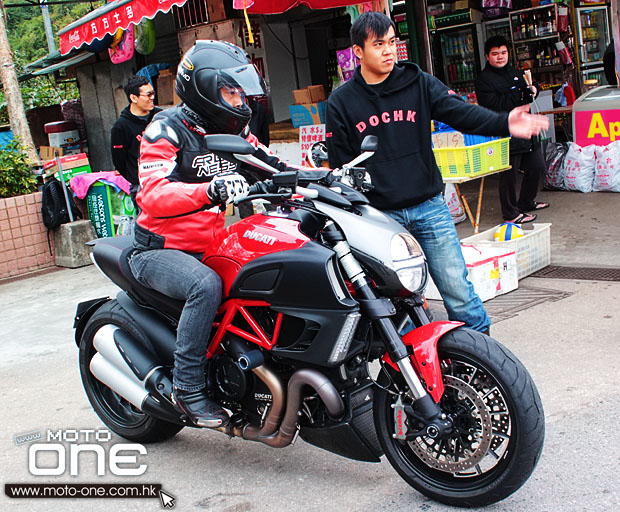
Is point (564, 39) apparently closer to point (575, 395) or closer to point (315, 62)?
point (315, 62)

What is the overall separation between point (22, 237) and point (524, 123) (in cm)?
758

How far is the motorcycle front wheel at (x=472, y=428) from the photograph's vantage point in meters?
2.92

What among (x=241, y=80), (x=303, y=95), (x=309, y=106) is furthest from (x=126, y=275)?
(x=303, y=95)

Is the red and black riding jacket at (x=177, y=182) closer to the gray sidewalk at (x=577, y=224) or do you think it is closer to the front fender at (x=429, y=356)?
the front fender at (x=429, y=356)

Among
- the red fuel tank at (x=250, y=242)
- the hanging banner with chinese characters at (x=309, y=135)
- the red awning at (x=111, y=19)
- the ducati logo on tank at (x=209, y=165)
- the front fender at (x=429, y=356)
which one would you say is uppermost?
the red awning at (x=111, y=19)

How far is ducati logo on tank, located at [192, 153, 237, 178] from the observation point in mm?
3658

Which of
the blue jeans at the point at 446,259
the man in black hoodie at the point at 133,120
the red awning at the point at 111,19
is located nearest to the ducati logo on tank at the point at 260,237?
the blue jeans at the point at 446,259

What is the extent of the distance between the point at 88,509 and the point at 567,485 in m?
2.15

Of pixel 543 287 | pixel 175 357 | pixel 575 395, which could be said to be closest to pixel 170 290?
pixel 175 357

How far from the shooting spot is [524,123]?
3604 mm

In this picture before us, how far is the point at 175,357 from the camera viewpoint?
3531 mm

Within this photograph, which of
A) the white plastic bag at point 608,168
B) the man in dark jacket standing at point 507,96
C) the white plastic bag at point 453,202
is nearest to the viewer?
the man in dark jacket standing at point 507,96

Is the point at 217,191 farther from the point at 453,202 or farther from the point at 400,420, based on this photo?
the point at 453,202

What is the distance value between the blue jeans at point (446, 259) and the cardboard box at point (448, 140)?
345 cm
